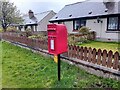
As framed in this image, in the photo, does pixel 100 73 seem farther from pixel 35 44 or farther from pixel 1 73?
pixel 35 44

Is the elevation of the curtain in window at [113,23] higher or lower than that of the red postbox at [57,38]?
higher

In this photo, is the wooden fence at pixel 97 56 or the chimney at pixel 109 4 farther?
the chimney at pixel 109 4

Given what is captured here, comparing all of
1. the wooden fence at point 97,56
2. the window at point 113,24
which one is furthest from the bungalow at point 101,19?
the wooden fence at point 97,56

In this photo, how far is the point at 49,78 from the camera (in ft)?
18.2

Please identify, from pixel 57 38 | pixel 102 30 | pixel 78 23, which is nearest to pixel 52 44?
pixel 57 38

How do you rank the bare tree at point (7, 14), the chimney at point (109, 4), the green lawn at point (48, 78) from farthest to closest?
the bare tree at point (7, 14) → the chimney at point (109, 4) → the green lawn at point (48, 78)

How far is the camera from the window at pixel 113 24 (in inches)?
671

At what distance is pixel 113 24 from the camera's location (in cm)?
1747

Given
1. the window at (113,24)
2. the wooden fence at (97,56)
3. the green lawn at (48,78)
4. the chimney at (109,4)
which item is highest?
the chimney at (109,4)

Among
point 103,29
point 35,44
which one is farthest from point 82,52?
point 103,29

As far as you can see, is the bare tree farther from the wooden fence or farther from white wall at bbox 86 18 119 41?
the wooden fence

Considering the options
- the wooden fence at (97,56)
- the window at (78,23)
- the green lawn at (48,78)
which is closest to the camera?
the green lawn at (48,78)

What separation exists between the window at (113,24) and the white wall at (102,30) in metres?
0.47

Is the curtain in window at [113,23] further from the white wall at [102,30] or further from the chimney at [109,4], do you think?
the chimney at [109,4]
